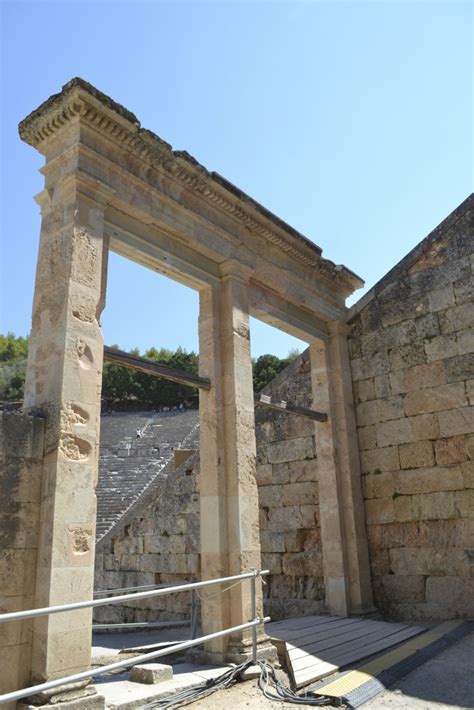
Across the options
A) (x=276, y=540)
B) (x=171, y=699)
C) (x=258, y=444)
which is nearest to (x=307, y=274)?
(x=258, y=444)

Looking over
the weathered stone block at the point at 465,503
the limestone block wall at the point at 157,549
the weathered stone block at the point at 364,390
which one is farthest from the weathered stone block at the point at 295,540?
the weathered stone block at the point at 465,503

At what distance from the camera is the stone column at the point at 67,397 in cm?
407

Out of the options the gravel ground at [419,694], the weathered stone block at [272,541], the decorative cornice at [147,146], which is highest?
the decorative cornice at [147,146]

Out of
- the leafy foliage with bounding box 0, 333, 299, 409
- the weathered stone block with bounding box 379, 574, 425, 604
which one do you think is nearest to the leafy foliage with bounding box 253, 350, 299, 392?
the leafy foliage with bounding box 0, 333, 299, 409

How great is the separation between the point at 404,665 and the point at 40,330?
4.67 meters

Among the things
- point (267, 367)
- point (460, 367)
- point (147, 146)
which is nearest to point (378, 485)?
point (460, 367)

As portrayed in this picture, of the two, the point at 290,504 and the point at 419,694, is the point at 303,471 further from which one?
the point at 419,694

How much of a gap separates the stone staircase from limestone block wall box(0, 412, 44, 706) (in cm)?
849

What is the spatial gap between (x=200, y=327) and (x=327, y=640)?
3828 millimetres

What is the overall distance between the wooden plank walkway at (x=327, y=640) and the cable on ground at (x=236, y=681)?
213mm

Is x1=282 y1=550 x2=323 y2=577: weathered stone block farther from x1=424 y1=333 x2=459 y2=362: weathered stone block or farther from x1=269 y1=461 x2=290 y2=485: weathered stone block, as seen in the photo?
x1=424 y1=333 x2=459 y2=362: weathered stone block

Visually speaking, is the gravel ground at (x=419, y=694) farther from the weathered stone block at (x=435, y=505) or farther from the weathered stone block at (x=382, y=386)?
the weathered stone block at (x=382, y=386)

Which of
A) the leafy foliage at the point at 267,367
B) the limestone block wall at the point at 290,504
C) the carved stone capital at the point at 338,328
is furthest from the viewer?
the leafy foliage at the point at 267,367

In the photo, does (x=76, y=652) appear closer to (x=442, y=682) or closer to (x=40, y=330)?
(x=40, y=330)
